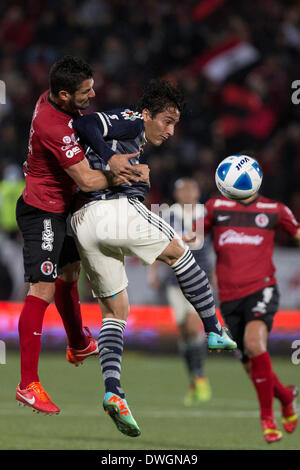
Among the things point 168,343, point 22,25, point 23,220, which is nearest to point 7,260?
point 168,343

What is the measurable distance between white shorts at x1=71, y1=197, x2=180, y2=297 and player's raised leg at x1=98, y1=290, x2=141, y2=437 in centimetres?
12

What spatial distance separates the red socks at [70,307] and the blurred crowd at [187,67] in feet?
24.0

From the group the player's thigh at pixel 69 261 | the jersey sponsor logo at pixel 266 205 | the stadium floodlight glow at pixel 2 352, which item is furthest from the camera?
the stadium floodlight glow at pixel 2 352

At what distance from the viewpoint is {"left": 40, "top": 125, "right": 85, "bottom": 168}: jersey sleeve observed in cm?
629

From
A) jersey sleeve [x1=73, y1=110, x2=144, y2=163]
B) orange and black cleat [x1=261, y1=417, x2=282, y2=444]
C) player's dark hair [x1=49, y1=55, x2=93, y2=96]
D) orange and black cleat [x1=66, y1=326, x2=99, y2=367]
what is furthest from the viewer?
orange and black cleat [x1=261, y1=417, x2=282, y2=444]

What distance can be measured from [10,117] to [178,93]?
10.5m

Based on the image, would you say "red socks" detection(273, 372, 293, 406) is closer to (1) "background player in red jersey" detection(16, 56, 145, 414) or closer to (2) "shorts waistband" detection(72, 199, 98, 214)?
(1) "background player in red jersey" detection(16, 56, 145, 414)

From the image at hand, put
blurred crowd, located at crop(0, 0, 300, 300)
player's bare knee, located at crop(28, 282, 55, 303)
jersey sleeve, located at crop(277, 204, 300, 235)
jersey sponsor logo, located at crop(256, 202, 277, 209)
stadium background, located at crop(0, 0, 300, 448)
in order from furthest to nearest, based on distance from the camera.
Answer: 1. blurred crowd, located at crop(0, 0, 300, 300)
2. stadium background, located at crop(0, 0, 300, 448)
3. jersey sponsor logo, located at crop(256, 202, 277, 209)
4. jersey sleeve, located at crop(277, 204, 300, 235)
5. player's bare knee, located at crop(28, 282, 55, 303)

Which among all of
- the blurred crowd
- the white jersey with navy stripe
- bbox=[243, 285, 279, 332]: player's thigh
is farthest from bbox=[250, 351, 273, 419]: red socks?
the blurred crowd

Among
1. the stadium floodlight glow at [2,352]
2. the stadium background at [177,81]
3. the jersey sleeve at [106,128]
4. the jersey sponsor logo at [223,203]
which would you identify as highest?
the jersey sleeve at [106,128]

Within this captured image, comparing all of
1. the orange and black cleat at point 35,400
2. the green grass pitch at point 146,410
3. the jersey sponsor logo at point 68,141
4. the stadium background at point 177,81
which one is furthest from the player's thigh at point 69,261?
the stadium background at point 177,81

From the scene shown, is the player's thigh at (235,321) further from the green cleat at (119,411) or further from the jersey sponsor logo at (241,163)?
the green cleat at (119,411)

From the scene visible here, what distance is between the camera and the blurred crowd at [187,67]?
50.5 feet

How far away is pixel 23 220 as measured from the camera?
6.70m
